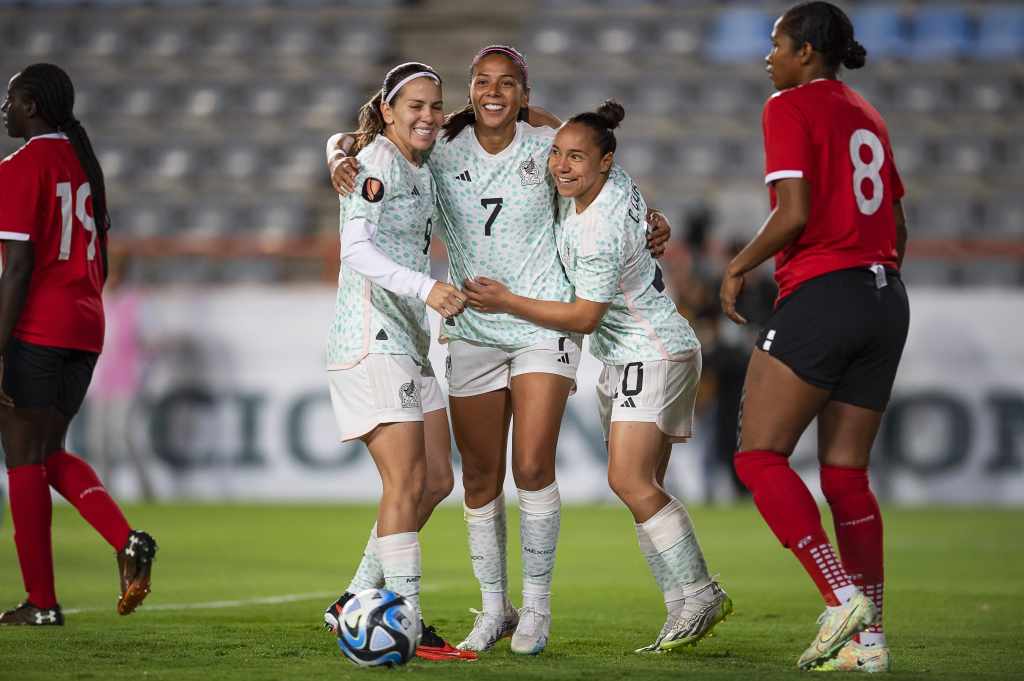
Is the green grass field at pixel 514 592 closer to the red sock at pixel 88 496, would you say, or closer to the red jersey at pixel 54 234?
the red sock at pixel 88 496

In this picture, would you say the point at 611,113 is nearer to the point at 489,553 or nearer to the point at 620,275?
the point at 620,275

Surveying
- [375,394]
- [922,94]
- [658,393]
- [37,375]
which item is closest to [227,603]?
[37,375]

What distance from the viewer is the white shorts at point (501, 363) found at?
5270mm

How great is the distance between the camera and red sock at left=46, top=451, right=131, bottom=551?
19.5 ft

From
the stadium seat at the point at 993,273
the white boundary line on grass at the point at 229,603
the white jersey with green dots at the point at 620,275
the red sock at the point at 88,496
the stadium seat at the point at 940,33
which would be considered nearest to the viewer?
the white jersey with green dots at the point at 620,275

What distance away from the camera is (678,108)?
17.3 meters

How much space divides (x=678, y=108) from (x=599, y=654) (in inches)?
507

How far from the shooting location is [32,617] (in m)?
5.82

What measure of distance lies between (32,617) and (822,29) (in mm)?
3736

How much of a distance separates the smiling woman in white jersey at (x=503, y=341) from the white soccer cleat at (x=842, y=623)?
107cm

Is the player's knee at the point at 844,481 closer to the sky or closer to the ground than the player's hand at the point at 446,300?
closer to the ground

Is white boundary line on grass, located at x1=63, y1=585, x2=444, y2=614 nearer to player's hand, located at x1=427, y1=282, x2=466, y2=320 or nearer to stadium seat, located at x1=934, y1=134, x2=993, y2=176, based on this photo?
player's hand, located at x1=427, y1=282, x2=466, y2=320

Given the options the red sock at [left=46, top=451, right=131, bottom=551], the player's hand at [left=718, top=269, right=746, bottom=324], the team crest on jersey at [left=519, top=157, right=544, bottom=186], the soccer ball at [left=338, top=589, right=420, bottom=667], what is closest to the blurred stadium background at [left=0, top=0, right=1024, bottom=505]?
the red sock at [left=46, top=451, right=131, bottom=551]

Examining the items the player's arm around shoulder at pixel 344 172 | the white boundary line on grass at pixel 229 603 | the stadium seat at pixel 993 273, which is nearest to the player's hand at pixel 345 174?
the player's arm around shoulder at pixel 344 172
